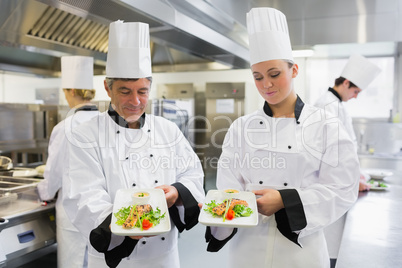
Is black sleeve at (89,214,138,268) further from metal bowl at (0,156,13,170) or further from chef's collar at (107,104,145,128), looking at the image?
metal bowl at (0,156,13,170)

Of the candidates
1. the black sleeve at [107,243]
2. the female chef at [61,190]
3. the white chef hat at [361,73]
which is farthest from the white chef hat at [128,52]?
the white chef hat at [361,73]

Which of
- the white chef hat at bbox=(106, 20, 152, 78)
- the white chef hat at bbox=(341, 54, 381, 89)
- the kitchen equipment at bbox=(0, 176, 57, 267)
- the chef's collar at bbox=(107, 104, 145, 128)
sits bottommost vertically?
the kitchen equipment at bbox=(0, 176, 57, 267)

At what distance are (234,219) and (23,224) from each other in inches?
60.5

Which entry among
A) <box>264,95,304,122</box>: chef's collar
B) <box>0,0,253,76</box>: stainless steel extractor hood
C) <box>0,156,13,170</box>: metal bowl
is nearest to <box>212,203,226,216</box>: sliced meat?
<box>264,95,304,122</box>: chef's collar

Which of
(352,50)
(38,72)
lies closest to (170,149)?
(38,72)

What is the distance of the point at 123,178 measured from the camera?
5.22 feet

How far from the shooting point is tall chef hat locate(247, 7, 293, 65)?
57.7 inches

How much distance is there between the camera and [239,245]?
5.08 ft

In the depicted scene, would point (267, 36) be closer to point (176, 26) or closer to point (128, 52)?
point (128, 52)

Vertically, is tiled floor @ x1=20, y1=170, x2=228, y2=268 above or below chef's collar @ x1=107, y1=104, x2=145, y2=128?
below

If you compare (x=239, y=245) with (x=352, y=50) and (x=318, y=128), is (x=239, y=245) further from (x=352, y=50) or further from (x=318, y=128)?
(x=352, y=50)

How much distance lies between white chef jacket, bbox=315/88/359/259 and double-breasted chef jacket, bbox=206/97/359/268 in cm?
118

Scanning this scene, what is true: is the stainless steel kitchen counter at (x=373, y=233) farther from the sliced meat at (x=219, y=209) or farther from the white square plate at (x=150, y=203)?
A: the white square plate at (x=150, y=203)

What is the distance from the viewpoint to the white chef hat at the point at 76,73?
115 inches
